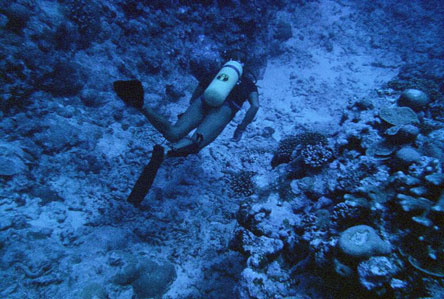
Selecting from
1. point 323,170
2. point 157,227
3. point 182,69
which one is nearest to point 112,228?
point 157,227

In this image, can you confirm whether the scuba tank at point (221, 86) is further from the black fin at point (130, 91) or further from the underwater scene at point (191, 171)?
the black fin at point (130, 91)

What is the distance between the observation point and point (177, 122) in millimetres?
4117

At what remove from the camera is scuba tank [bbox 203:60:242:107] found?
3.97 m

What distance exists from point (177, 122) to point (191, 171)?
129 cm

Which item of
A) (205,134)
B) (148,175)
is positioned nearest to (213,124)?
(205,134)

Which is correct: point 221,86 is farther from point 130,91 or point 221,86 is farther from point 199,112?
point 130,91

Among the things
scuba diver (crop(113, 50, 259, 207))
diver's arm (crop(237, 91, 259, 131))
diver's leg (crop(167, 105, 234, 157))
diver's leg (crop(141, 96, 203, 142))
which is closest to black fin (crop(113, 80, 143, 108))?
scuba diver (crop(113, 50, 259, 207))

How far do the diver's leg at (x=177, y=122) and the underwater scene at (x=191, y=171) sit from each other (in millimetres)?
25

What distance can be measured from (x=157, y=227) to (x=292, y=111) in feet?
17.3

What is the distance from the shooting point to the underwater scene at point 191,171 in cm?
254

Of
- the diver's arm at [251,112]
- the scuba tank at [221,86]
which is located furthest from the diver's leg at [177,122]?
the diver's arm at [251,112]

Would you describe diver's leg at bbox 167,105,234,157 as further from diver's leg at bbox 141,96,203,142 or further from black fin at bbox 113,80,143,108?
black fin at bbox 113,80,143,108

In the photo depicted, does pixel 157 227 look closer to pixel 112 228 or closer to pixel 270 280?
pixel 112 228

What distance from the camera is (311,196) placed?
3703mm
